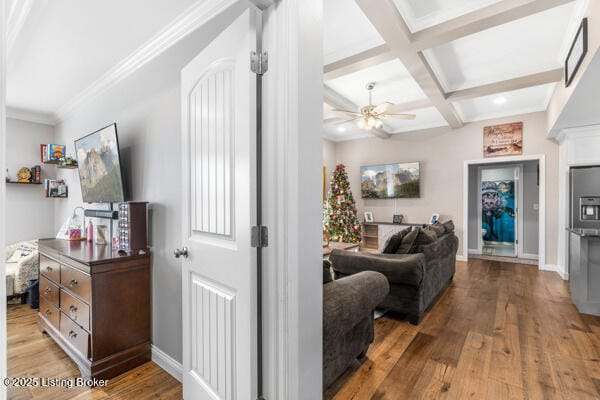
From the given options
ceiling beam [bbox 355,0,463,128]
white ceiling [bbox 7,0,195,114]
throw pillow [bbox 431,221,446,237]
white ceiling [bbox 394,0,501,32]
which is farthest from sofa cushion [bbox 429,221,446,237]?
white ceiling [bbox 7,0,195,114]

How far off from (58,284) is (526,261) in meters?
7.31

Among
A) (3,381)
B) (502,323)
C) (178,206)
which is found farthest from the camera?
(502,323)

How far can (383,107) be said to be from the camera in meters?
3.62

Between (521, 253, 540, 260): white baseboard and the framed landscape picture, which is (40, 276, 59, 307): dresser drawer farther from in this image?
(521, 253, 540, 260): white baseboard

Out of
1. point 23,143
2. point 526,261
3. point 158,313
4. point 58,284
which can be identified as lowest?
point 526,261

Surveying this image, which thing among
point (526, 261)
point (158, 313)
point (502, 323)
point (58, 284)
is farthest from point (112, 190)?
point (526, 261)

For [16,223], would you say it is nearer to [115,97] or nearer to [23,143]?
[23,143]

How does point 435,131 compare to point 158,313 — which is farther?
point 435,131

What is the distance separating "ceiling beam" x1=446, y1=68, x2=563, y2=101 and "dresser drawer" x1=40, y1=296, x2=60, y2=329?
5189 mm

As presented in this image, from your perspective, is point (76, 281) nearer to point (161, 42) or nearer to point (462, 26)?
point (161, 42)

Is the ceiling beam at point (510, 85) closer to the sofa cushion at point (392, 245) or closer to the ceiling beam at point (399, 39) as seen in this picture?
the ceiling beam at point (399, 39)

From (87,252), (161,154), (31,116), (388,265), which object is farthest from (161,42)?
(31,116)

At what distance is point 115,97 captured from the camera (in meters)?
2.61

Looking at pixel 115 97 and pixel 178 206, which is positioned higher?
pixel 115 97
